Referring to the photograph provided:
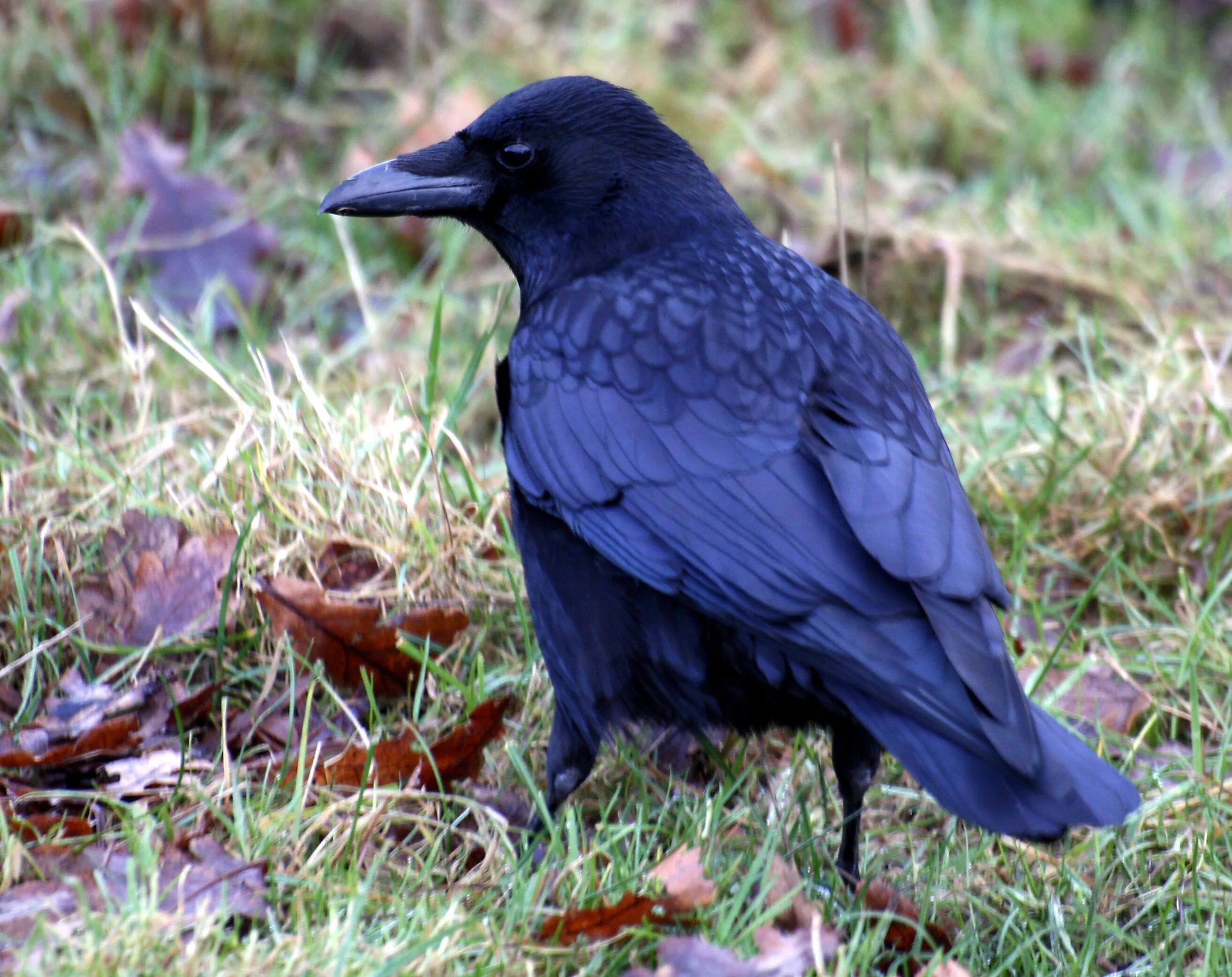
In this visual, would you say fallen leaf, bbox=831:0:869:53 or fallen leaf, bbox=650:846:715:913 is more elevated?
fallen leaf, bbox=831:0:869:53

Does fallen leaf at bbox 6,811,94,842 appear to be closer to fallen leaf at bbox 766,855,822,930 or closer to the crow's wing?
the crow's wing

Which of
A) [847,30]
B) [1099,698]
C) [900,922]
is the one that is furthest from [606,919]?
[847,30]

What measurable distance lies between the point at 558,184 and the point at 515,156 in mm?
108

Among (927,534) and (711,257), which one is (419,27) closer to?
(711,257)

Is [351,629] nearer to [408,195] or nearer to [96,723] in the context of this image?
[96,723]

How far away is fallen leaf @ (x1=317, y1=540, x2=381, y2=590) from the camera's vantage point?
10.6ft

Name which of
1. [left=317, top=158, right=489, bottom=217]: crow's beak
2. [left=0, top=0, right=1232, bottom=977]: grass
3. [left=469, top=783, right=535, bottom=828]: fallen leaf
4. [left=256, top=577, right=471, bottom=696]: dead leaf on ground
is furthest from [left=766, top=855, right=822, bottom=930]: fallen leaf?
[left=317, top=158, right=489, bottom=217]: crow's beak

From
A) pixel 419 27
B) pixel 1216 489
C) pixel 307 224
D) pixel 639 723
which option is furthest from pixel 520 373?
pixel 419 27

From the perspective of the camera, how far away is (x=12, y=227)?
454cm

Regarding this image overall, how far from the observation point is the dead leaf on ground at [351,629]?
2.99m

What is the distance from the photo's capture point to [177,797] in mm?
2615

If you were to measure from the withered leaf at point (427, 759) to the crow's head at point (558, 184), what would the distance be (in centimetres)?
87

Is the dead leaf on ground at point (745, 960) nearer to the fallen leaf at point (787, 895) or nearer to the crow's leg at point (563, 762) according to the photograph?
the fallen leaf at point (787, 895)

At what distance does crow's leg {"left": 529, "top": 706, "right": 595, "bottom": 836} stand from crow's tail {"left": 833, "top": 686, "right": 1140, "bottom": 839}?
597 millimetres
